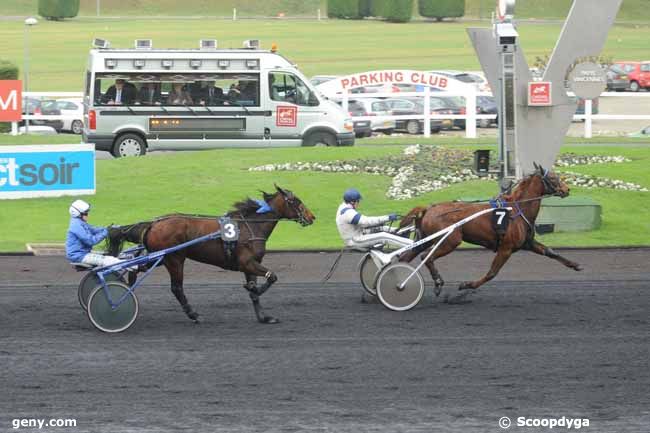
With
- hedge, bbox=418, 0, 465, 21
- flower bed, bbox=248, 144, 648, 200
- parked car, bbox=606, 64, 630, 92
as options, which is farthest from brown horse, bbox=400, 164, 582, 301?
hedge, bbox=418, 0, 465, 21

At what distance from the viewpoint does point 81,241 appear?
468 inches

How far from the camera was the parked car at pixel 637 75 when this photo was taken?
5428 cm

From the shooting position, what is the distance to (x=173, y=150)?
27.0m

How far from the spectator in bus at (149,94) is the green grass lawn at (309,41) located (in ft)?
106

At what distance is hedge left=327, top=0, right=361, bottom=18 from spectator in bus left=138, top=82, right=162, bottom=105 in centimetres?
6638

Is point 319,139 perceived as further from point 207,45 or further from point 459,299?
point 459,299

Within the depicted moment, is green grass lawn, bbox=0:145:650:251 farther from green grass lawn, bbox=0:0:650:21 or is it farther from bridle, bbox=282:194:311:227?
green grass lawn, bbox=0:0:650:21

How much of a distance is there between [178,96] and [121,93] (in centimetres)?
133

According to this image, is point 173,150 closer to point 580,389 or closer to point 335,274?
point 335,274

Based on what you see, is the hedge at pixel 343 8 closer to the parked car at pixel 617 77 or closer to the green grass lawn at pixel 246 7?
the green grass lawn at pixel 246 7

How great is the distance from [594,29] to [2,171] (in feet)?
35.4
